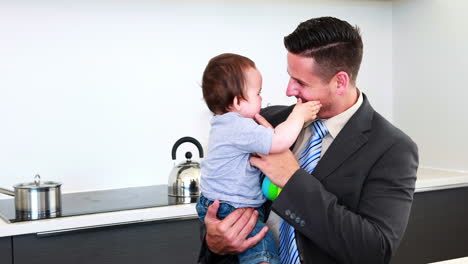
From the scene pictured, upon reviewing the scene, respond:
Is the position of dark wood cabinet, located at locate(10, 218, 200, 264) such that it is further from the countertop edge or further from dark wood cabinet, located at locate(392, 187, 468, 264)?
dark wood cabinet, located at locate(392, 187, 468, 264)

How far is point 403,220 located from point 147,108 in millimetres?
1619

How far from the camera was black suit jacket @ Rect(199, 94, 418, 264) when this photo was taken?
1532 millimetres

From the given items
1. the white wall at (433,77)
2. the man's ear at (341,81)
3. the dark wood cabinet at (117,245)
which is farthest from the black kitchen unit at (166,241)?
the man's ear at (341,81)

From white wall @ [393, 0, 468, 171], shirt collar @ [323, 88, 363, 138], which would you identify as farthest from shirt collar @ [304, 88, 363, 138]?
white wall @ [393, 0, 468, 171]

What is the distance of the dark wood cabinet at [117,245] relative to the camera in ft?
7.08

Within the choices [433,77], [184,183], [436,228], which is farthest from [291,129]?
[433,77]

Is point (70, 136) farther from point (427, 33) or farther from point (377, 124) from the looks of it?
point (427, 33)

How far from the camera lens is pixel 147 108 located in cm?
294

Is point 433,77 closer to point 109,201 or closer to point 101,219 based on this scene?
point 109,201

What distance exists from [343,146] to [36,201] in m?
1.23

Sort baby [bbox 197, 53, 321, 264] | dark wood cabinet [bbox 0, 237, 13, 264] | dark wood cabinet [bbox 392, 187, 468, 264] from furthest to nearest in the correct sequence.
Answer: dark wood cabinet [bbox 392, 187, 468, 264] → dark wood cabinet [bbox 0, 237, 13, 264] → baby [bbox 197, 53, 321, 264]

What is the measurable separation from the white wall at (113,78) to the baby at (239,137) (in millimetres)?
1252

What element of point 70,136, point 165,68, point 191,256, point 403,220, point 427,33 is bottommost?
point 191,256

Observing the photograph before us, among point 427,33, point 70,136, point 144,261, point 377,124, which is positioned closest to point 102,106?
point 70,136
